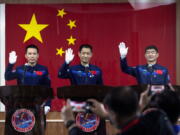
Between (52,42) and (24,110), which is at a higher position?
(52,42)

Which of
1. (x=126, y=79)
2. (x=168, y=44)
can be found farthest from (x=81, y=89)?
(x=168, y=44)

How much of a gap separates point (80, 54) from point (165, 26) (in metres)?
1.04

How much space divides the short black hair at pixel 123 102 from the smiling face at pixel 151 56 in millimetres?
2467

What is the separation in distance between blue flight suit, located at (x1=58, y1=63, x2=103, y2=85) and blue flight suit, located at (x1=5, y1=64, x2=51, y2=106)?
188 millimetres

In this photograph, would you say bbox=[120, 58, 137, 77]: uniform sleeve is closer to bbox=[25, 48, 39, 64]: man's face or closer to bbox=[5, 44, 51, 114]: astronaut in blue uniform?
bbox=[5, 44, 51, 114]: astronaut in blue uniform

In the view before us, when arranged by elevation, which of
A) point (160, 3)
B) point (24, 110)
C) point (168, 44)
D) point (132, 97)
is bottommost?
point (24, 110)

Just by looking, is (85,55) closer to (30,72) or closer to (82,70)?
(82,70)

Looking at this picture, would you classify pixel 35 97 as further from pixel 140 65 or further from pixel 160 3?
pixel 160 3

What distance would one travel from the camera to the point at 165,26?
14.0 ft

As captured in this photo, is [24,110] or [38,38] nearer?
[24,110]

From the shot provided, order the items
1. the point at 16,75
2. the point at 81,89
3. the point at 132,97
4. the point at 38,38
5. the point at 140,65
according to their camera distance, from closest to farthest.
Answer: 1. the point at 132,97
2. the point at 81,89
3. the point at 16,75
4. the point at 140,65
5. the point at 38,38

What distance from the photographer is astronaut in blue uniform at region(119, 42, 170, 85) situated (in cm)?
382

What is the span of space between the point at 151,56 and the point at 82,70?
2.34ft

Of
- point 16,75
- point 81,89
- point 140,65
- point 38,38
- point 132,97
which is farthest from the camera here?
point 38,38
